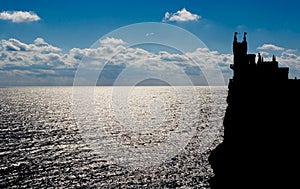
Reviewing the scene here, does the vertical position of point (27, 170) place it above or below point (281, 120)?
below

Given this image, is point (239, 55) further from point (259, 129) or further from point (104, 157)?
point (104, 157)

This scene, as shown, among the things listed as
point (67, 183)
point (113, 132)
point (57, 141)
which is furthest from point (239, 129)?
point (113, 132)

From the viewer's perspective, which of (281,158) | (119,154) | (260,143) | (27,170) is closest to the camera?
(281,158)

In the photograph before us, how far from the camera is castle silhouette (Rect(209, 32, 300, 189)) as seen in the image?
1550 inches

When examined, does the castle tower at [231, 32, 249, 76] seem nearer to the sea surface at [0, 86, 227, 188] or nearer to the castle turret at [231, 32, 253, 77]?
the castle turret at [231, 32, 253, 77]

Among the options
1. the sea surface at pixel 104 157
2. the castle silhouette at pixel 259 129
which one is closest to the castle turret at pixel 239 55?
the castle silhouette at pixel 259 129

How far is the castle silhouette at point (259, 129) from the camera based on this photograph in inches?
1550

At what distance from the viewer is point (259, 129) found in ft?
142

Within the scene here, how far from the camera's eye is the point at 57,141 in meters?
124

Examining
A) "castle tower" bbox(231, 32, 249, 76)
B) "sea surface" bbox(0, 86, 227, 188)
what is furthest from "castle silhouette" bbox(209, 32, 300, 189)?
"sea surface" bbox(0, 86, 227, 188)

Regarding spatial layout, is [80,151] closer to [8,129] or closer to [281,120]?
[8,129]

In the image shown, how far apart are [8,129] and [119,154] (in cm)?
6920

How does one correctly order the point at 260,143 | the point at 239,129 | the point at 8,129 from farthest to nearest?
the point at 8,129
the point at 239,129
the point at 260,143

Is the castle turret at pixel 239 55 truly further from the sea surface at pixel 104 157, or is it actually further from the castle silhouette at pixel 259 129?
the sea surface at pixel 104 157
